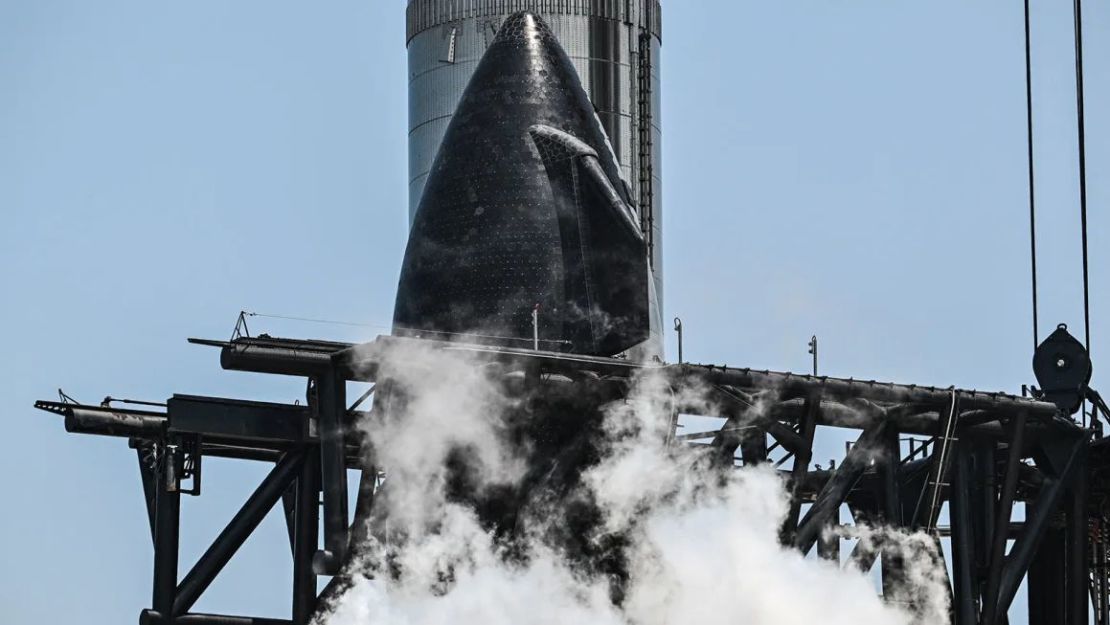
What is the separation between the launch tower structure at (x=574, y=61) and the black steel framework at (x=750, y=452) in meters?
45.0

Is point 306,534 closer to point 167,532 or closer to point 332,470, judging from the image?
point 332,470

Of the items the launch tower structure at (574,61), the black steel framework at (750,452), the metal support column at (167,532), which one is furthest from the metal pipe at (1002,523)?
the launch tower structure at (574,61)

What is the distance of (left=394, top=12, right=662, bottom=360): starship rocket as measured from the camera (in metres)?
64.4

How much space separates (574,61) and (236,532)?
5624 centimetres

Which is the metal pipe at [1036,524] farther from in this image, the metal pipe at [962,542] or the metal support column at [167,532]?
the metal support column at [167,532]

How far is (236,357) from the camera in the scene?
57.7 m

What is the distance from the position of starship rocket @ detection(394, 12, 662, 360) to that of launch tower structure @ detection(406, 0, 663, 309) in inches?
1669

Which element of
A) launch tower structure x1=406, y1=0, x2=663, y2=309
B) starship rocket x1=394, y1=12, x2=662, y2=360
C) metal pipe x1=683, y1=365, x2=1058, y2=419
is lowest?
metal pipe x1=683, y1=365, x2=1058, y2=419

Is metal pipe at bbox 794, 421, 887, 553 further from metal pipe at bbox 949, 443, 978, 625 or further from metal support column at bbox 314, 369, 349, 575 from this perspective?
metal support column at bbox 314, 369, 349, 575

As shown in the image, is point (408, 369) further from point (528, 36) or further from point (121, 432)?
point (528, 36)

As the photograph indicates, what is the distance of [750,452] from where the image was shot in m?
62.1

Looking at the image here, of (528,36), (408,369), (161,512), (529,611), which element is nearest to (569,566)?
(529,611)

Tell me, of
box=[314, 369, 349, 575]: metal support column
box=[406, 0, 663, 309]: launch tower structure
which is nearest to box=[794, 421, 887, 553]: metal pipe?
box=[314, 369, 349, 575]: metal support column

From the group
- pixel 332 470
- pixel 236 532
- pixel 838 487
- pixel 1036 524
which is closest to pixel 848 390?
pixel 838 487
